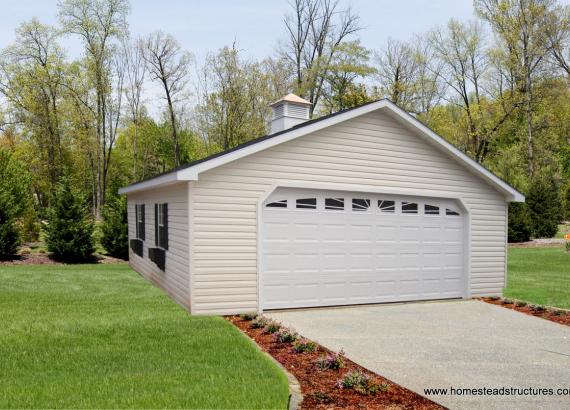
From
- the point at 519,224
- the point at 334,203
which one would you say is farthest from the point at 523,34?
the point at 334,203

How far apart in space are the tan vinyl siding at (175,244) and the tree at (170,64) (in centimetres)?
2026

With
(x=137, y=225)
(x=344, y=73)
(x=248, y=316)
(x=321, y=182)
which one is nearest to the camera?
(x=248, y=316)

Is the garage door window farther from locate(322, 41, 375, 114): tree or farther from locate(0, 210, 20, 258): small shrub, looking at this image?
locate(322, 41, 375, 114): tree

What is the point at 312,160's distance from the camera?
10586mm

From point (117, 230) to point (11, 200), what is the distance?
385 centimetres

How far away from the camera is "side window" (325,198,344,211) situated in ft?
35.7

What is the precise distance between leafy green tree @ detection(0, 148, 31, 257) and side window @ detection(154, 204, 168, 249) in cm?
773

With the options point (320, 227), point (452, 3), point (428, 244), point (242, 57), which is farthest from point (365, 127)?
point (452, 3)

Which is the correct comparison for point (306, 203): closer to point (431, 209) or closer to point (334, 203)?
point (334, 203)

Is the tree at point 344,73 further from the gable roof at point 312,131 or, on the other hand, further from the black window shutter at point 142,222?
the gable roof at point 312,131

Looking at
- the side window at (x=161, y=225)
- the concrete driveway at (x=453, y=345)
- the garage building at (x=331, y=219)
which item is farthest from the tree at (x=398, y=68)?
the concrete driveway at (x=453, y=345)

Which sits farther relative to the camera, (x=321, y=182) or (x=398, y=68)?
(x=398, y=68)

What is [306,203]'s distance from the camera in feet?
35.1

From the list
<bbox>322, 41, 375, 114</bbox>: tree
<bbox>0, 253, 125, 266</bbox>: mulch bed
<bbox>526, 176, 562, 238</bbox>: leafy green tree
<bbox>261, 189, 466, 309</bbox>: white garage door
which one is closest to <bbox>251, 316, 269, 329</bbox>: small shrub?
<bbox>261, 189, 466, 309</bbox>: white garage door
